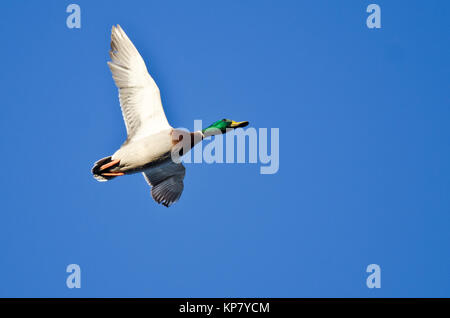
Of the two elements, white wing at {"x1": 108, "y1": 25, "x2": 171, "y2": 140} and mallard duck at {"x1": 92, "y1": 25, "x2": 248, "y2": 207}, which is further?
white wing at {"x1": 108, "y1": 25, "x2": 171, "y2": 140}

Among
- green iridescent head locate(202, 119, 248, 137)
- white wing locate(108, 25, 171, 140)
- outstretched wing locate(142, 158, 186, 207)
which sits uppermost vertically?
white wing locate(108, 25, 171, 140)

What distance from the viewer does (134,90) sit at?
8.06 m

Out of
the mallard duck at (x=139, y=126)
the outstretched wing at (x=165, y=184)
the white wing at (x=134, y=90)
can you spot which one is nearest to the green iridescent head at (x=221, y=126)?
the mallard duck at (x=139, y=126)

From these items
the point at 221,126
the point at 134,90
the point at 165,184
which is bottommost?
the point at 165,184

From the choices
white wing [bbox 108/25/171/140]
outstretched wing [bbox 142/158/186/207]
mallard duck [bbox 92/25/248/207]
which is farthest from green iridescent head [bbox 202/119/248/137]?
outstretched wing [bbox 142/158/186/207]

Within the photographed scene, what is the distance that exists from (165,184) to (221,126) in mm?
1318

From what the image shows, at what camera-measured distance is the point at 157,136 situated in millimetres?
7895

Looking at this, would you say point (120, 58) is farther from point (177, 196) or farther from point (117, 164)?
point (177, 196)

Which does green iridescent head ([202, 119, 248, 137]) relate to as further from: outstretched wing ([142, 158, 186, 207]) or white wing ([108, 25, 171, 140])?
outstretched wing ([142, 158, 186, 207])

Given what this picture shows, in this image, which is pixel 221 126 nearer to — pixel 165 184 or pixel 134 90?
pixel 134 90

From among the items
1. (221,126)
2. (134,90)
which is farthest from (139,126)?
(221,126)

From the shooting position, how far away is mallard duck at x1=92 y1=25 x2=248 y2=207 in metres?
7.78
